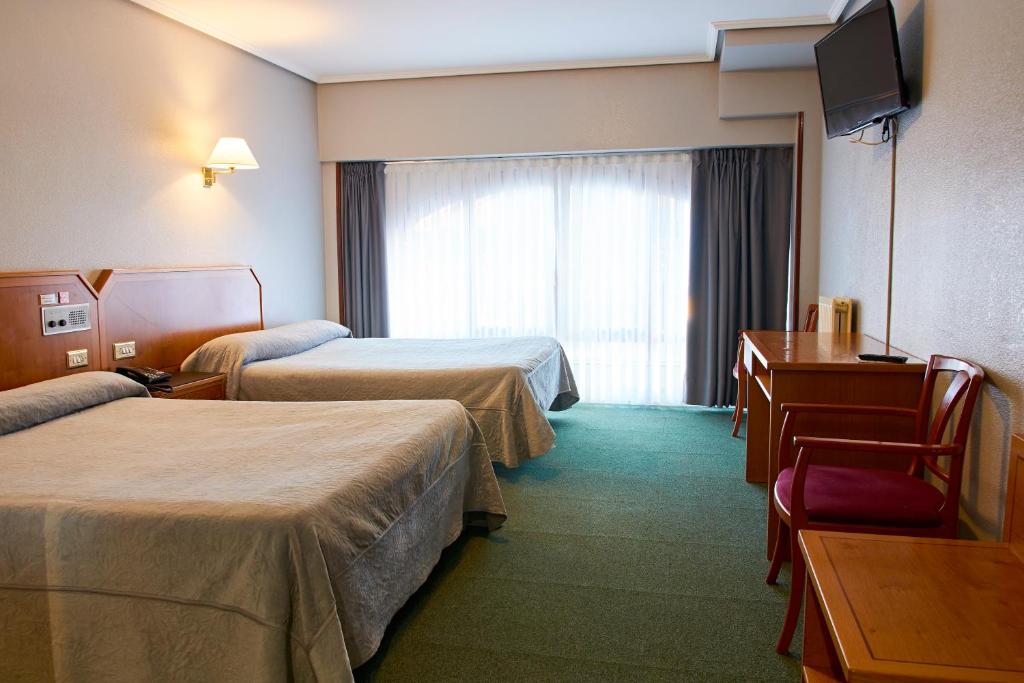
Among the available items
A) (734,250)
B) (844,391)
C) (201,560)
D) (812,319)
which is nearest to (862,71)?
(844,391)

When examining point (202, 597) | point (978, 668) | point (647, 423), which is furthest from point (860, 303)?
point (202, 597)

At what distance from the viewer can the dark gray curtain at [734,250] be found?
5.35 metres

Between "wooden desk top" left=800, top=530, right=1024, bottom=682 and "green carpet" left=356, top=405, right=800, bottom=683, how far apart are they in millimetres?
616

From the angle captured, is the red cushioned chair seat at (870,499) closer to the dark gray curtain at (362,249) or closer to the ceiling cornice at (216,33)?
the ceiling cornice at (216,33)

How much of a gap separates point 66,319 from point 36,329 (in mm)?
164

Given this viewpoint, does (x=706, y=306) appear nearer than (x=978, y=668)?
No

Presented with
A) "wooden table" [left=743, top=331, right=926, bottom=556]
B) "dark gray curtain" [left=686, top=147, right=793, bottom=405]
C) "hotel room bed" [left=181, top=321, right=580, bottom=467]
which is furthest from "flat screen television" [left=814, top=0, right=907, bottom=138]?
"hotel room bed" [left=181, top=321, right=580, bottom=467]

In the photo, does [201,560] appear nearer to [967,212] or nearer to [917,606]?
[917,606]

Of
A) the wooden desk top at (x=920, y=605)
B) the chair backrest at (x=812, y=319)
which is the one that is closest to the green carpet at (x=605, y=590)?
the wooden desk top at (x=920, y=605)

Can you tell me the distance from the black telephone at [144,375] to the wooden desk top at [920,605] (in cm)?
295

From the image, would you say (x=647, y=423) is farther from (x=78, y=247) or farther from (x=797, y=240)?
(x=78, y=247)

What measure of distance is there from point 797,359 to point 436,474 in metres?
1.45

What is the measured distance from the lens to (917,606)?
1485 millimetres

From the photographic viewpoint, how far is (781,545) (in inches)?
103
